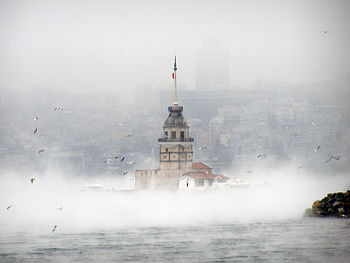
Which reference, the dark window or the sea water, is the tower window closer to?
the dark window

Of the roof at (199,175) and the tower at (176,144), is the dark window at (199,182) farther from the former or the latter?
the tower at (176,144)

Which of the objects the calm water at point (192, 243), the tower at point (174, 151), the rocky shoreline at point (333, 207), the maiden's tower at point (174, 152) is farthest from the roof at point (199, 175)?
the calm water at point (192, 243)

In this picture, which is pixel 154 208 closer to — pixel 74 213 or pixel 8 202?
pixel 74 213

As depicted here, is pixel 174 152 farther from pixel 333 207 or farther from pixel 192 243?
pixel 192 243

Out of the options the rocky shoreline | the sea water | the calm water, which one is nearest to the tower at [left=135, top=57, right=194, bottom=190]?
the sea water

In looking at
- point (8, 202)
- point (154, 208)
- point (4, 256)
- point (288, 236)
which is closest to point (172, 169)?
point (154, 208)
